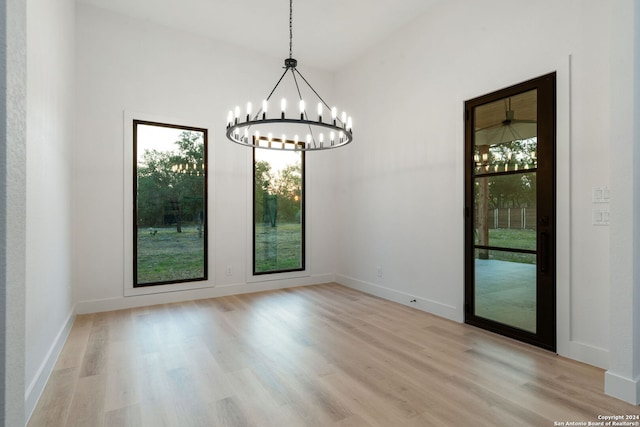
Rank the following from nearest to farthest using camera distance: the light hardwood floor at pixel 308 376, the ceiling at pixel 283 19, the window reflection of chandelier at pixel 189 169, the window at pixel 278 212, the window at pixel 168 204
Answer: the light hardwood floor at pixel 308 376
the ceiling at pixel 283 19
the window at pixel 168 204
the window reflection of chandelier at pixel 189 169
the window at pixel 278 212

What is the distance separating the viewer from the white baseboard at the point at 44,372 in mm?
2004

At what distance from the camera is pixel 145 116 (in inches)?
171

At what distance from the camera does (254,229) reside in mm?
5152

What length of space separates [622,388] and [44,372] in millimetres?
3958

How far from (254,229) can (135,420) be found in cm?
335

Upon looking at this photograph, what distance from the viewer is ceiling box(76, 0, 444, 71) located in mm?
3992

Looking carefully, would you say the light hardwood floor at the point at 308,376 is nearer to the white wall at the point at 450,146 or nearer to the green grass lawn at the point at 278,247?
the white wall at the point at 450,146

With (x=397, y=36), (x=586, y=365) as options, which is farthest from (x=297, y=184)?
(x=586, y=365)

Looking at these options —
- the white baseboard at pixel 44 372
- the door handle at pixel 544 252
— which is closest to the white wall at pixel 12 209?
the white baseboard at pixel 44 372

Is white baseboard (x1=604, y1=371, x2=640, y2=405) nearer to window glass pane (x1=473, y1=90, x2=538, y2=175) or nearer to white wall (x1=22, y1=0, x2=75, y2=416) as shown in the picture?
window glass pane (x1=473, y1=90, x2=538, y2=175)

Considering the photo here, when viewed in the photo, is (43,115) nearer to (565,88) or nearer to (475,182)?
(475,182)

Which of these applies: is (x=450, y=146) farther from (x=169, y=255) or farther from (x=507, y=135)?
(x=169, y=255)

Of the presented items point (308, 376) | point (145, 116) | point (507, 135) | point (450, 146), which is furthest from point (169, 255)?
point (507, 135)

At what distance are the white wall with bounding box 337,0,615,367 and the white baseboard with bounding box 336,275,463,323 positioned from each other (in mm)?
15
